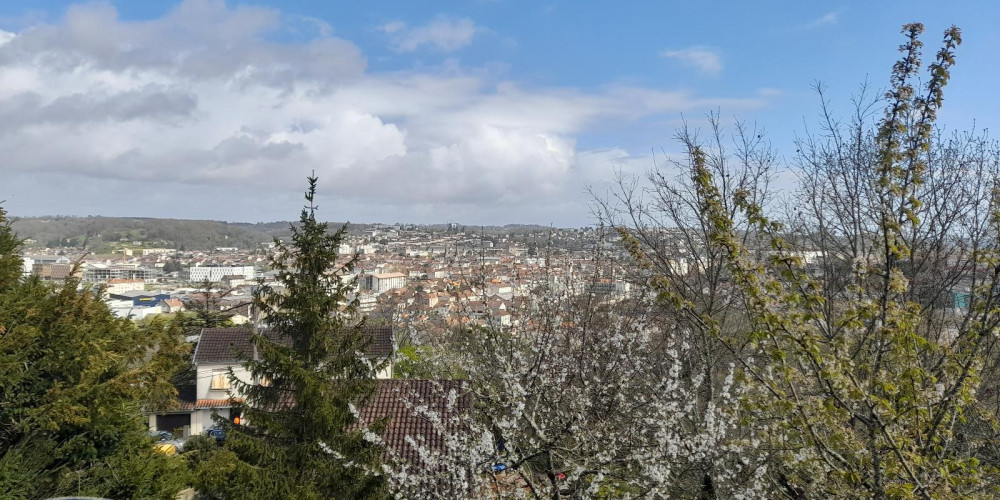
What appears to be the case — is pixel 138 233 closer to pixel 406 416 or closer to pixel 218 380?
pixel 218 380

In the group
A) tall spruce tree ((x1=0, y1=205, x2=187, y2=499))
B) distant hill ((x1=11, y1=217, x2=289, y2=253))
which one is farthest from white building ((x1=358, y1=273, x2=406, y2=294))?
distant hill ((x1=11, y1=217, x2=289, y2=253))

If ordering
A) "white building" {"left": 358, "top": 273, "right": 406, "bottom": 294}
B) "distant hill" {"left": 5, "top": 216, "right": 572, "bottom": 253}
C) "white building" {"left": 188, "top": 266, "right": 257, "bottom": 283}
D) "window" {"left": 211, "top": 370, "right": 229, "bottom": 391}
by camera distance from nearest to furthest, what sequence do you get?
1. "window" {"left": 211, "top": 370, "right": 229, "bottom": 391}
2. "white building" {"left": 358, "top": 273, "right": 406, "bottom": 294}
3. "white building" {"left": 188, "top": 266, "right": 257, "bottom": 283}
4. "distant hill" {"left": 5, "top": 216, "right": 572, "bottom": 253}

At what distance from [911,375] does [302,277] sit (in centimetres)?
648

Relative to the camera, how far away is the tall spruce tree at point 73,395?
8.33 m

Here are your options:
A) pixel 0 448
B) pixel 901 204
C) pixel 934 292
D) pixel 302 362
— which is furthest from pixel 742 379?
pixel 0 448

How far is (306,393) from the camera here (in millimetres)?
7160

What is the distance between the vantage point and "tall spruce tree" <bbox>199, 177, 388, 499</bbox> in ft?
22.9

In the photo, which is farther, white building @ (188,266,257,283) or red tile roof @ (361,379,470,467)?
white building @ (188,266,257,283)

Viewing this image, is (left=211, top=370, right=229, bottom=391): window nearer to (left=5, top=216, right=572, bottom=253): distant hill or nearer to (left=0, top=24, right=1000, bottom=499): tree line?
(left=0, top=24, right=1000, bottom=499): tree line

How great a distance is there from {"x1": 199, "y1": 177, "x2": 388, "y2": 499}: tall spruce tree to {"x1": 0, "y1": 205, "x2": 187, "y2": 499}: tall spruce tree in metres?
2.46

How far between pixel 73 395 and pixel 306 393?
3780mm

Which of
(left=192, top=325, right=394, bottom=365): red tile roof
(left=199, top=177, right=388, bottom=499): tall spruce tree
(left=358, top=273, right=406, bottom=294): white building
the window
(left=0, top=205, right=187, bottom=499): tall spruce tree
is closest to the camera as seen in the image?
(left=199, top=177, right=388, bottom=499): tall spruce tree

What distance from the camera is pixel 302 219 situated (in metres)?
8.07

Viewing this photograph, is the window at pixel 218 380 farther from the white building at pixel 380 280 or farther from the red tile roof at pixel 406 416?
the white building at pixel 380 280
